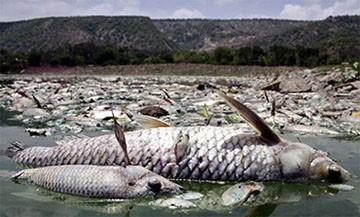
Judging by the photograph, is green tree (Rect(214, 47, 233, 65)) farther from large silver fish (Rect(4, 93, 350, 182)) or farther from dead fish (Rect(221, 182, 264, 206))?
dead fish (Rect(221, 182, 264, 206))

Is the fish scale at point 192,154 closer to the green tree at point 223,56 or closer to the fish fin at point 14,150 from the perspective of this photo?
the fish fin at point 14,150

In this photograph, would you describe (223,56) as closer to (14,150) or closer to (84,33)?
(14,150)

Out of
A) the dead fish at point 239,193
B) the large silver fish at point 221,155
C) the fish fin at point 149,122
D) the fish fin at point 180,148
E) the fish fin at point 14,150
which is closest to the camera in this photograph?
the dead fish at point 239,193

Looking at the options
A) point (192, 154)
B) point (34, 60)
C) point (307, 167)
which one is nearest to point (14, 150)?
point (192, 154)

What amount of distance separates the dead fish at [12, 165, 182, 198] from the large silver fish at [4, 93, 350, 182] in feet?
1.76

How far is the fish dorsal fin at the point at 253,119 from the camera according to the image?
258 inches

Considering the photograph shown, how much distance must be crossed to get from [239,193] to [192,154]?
1.11 m

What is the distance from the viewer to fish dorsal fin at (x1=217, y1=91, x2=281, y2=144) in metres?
6.54

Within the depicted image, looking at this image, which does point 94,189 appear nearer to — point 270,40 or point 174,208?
point 174,208

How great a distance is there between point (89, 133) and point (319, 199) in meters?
5.81

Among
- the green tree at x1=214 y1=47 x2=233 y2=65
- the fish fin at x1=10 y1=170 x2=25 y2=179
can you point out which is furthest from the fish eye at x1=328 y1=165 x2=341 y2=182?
the green tree at x1=214 y1=47 x2=233 y2=65

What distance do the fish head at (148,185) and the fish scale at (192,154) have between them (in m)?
0.67

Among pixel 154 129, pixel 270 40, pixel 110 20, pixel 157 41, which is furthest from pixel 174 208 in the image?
pixel 110 20

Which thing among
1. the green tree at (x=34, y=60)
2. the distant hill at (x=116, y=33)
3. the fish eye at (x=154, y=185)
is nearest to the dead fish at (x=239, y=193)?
the fish eye at (x=154, y=185)
